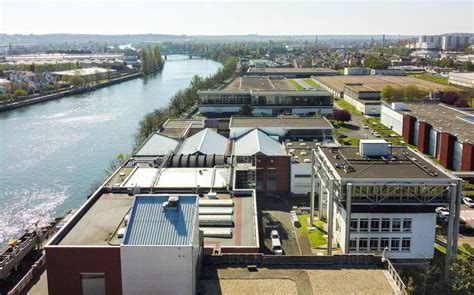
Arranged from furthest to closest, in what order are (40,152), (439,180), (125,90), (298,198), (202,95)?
(125,90) < (202,95) < (40,152) < (298,198) < (439,180)

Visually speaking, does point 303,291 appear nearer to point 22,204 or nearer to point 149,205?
point 149,205

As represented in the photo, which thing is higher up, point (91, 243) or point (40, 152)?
point (91, 243)

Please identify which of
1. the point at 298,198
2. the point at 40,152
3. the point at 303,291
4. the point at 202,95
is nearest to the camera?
the point at 303,291

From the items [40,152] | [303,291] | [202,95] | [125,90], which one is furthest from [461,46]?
[303,291]

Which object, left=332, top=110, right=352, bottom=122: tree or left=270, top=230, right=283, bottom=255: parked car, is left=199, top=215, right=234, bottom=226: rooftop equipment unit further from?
left=332, top=110, right=352, bottom=122: tree

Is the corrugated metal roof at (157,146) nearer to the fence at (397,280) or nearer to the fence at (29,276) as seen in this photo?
the fence at (29,276)

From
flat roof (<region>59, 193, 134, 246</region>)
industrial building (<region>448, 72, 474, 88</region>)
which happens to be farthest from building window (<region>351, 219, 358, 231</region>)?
industrial building (<region>448, 72, 474, 88</region>)
